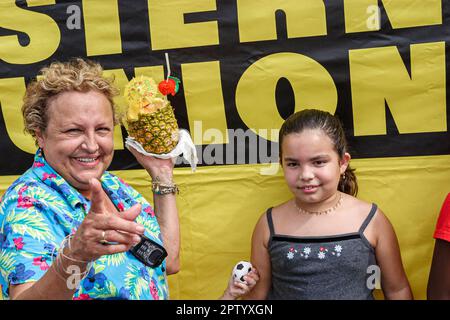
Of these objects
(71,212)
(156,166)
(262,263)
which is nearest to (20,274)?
(71,212)

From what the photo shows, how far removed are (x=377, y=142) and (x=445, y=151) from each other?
1.00 ft

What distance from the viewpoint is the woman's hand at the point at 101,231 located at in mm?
1460

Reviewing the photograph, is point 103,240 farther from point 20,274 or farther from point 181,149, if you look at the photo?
point 181,149

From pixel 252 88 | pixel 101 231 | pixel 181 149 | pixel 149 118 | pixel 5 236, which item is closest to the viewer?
pixel 101 231

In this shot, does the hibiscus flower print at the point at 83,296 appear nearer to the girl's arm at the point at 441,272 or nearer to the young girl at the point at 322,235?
the young girl at the point at 322,235

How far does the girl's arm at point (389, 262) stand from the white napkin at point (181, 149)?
854 mm

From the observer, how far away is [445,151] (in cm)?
255

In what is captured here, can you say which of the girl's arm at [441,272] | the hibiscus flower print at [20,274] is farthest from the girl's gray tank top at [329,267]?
the hibiscus flower print at [20,274]

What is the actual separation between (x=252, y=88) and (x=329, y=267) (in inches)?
37.2

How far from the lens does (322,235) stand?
230cm

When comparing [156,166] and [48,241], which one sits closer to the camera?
[48,241]

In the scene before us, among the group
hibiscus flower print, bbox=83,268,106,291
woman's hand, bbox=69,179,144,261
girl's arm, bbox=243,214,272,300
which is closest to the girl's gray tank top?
girl's arm, bbox=243,214,272,300

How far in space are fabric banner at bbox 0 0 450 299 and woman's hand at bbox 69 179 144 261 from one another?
41.2 inches

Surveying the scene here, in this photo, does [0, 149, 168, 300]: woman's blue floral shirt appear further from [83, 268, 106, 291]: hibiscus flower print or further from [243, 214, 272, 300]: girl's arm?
[243, 214, 272, 300]: girl's arm
